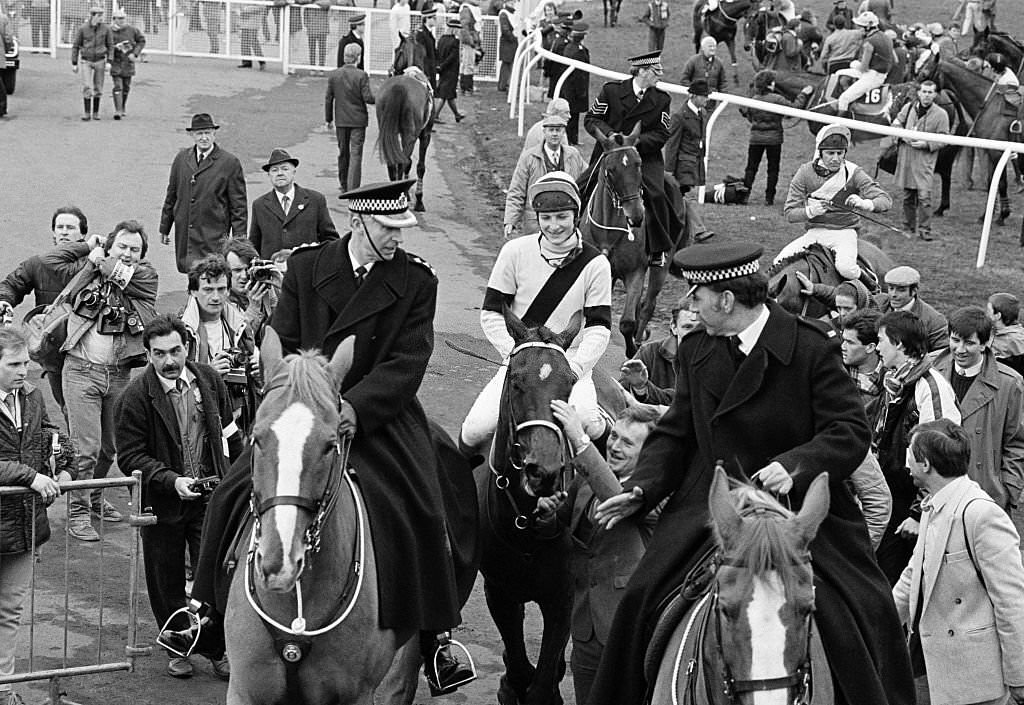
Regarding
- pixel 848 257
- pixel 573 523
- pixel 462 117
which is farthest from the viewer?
pixel 462 117

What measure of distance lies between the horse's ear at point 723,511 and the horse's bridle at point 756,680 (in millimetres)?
91

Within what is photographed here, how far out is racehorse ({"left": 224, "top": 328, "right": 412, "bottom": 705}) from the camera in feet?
19.2

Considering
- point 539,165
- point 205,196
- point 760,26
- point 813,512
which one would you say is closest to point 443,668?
point 813,512

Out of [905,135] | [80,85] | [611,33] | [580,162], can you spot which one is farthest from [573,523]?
[611,33]

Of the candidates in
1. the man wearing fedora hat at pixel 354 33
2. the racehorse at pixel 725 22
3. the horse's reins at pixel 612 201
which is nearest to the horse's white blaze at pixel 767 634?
the horse's reins at pixel 612 201

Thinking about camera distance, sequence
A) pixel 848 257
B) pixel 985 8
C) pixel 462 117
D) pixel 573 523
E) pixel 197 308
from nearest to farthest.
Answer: pixel 573 523 < pixel 197 308 < pixel 848 257 < pixel 462 117 < pixel 985 8

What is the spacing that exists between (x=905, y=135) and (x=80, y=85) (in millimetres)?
17872

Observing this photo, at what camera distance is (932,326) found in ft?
37.5

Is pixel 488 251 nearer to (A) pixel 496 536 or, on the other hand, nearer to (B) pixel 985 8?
(A) pixel 496 536

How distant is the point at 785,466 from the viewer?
590 centimetres

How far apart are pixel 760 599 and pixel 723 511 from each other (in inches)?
14.1

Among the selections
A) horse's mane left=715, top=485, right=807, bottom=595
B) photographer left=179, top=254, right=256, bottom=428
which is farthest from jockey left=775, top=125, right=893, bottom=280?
horse's mane left=715, top=485, right=807, bottom=595

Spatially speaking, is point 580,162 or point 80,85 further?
point 80,85

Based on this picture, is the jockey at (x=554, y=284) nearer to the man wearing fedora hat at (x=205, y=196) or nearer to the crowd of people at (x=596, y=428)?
the crowd of people at (x=596, y=428)
